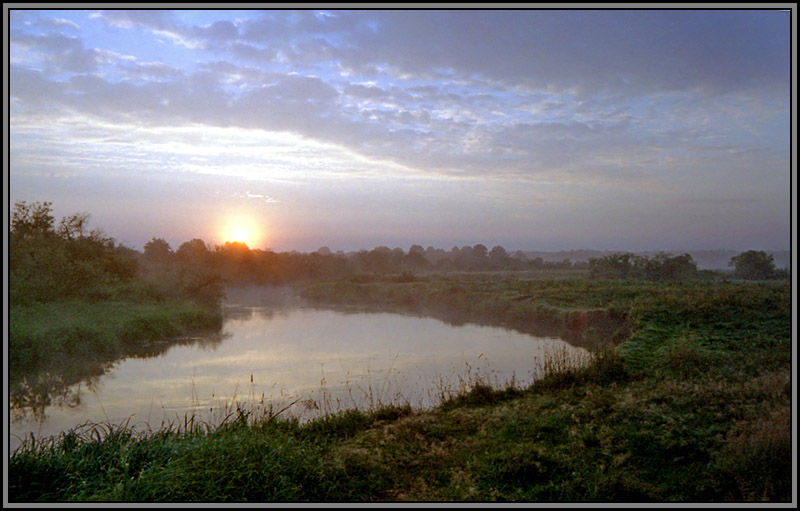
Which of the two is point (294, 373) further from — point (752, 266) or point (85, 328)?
point (752, 266)

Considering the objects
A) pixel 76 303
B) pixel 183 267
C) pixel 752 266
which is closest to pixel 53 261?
pixel 76 303

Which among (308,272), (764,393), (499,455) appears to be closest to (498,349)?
(764,393)

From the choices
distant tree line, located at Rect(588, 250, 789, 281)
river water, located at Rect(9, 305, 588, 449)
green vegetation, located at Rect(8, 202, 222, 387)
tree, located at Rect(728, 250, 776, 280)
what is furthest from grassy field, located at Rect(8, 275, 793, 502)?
green vegetation, located at Rect(8, 202, 222, 387)

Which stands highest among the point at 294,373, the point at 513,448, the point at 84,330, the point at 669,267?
the point at 669,267

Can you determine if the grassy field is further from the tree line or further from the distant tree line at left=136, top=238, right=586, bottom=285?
the distant tree line at left=136, top=238, right=586, bottom=285

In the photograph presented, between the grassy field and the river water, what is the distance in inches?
30.9

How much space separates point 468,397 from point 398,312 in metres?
16.2

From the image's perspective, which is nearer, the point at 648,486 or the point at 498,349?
the point at 648,486

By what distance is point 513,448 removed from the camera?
15.6 ft

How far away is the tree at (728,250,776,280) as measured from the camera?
1281 centimetres

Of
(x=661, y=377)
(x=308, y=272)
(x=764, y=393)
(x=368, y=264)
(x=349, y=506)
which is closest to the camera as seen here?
(x=349, y=506)

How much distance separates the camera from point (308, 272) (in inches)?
1631

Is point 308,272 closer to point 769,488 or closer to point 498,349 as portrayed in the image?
point 498,349

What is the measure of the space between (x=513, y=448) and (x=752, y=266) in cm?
1189
